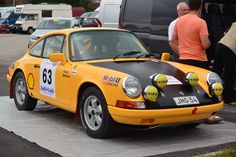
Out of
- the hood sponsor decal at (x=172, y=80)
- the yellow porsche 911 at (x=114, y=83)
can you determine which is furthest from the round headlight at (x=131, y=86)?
the hood sponsor decal at (x=172, y=80)

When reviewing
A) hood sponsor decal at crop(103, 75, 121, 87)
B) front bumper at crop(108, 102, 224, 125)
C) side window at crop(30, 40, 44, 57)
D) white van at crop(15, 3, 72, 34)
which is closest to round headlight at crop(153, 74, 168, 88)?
front bumper at crop(108, 102, 224, 125)

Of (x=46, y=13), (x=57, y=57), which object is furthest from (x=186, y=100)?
(x=46, y=13)

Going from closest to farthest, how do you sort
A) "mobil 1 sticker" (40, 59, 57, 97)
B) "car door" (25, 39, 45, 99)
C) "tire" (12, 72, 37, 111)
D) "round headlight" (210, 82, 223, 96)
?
"round headlight" (210, 82, 223, 96) < "mobil 1 sticker" (40, 59, 57, 97) < "car door" (25, 39, 45, 99) < "tire" (12, 72, 37, 111)

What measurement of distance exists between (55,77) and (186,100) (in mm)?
2020

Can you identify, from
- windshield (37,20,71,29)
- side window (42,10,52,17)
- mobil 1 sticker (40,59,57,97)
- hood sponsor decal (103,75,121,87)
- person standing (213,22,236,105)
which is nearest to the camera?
hood sponsor decal (103,75,121,87)

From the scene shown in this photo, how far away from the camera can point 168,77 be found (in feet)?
20.8

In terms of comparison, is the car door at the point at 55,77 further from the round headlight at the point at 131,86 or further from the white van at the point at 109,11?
the white van at the point at 109,11

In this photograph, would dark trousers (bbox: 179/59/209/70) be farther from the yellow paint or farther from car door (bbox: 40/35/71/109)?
car door (bbox: 40/35/71/109)

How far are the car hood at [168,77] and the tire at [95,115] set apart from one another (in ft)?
1.34

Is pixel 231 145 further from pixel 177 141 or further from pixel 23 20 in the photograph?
pixel 23 20

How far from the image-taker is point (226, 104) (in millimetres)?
8992

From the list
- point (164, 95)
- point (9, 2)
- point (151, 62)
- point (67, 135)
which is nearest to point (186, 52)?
point (151, 62)

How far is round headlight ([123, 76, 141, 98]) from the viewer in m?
5.91

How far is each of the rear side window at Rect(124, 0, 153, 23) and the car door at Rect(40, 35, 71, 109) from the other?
2853mm
